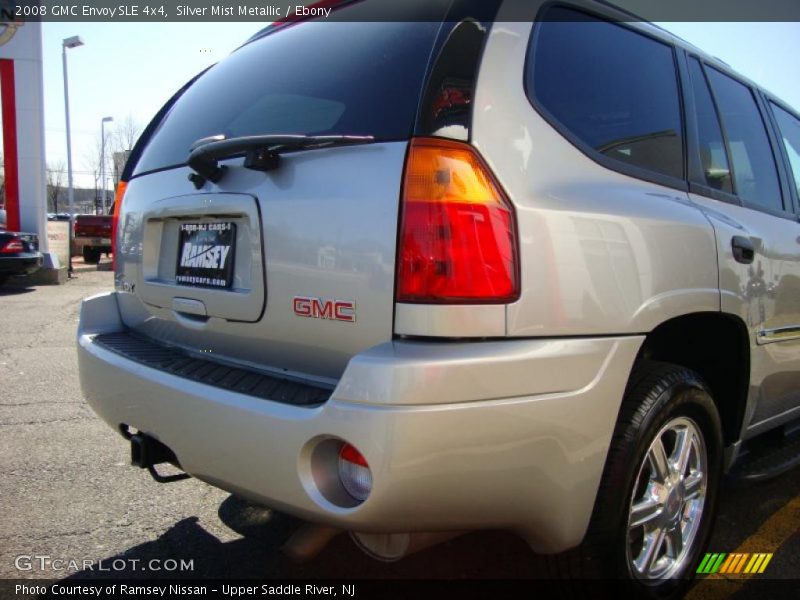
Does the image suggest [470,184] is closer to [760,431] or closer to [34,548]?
[760,431]

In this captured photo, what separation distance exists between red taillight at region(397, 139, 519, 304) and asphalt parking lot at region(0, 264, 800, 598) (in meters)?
1.31

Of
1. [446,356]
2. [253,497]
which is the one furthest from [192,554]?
[446,356]

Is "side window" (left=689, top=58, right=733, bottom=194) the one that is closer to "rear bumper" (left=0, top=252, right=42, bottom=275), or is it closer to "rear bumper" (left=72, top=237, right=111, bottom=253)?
"rear bumper" (left=0, top=252, right=42, bottom=275)

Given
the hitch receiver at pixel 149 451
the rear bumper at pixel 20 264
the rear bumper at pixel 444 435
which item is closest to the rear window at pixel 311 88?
the rear bumper at pixel 444 435

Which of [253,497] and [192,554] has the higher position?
[253,497]

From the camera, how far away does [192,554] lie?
249cm

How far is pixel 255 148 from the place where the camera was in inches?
74.5

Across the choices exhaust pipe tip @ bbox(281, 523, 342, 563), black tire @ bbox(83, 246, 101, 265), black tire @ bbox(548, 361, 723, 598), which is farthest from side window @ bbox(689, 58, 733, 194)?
black tire @ bbox(83, 246, 101, 265)

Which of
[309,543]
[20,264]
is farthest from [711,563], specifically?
[20,264]

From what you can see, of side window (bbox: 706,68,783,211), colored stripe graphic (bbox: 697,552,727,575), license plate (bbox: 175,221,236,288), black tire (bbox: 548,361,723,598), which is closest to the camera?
black tire (bbox: 548,361,723,598)

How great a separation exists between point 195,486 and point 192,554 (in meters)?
0.67

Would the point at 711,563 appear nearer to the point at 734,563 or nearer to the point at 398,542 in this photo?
the point at 734,563

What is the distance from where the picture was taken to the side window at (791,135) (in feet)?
10.8

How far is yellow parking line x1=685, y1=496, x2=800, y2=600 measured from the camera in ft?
7.77
